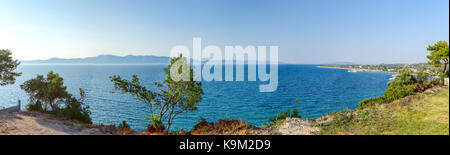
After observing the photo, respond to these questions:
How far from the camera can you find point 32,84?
47.6 feet

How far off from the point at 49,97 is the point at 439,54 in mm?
38602

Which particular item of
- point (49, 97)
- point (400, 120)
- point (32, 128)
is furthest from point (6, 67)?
point (400, 120)

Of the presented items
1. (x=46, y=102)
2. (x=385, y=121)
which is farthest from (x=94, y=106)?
(x=385, y=121)

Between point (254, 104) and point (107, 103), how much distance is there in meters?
24.9

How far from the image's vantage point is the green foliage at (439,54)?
18764mm

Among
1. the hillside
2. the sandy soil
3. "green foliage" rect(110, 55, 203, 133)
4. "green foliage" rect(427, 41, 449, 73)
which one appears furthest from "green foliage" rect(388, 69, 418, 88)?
the sandy soil

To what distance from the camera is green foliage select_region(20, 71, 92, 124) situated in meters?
14.5

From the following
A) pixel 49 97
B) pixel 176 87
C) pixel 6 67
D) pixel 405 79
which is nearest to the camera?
pixel 176 87

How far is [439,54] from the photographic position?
1917cm

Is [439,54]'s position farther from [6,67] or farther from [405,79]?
[6,67]

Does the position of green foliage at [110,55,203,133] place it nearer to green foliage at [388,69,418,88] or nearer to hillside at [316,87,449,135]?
hillside at [316,87,449,135]

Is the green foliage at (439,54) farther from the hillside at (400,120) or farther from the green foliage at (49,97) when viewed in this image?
the green foliage at (49,97)

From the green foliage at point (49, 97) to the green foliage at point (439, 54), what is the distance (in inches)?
1413
